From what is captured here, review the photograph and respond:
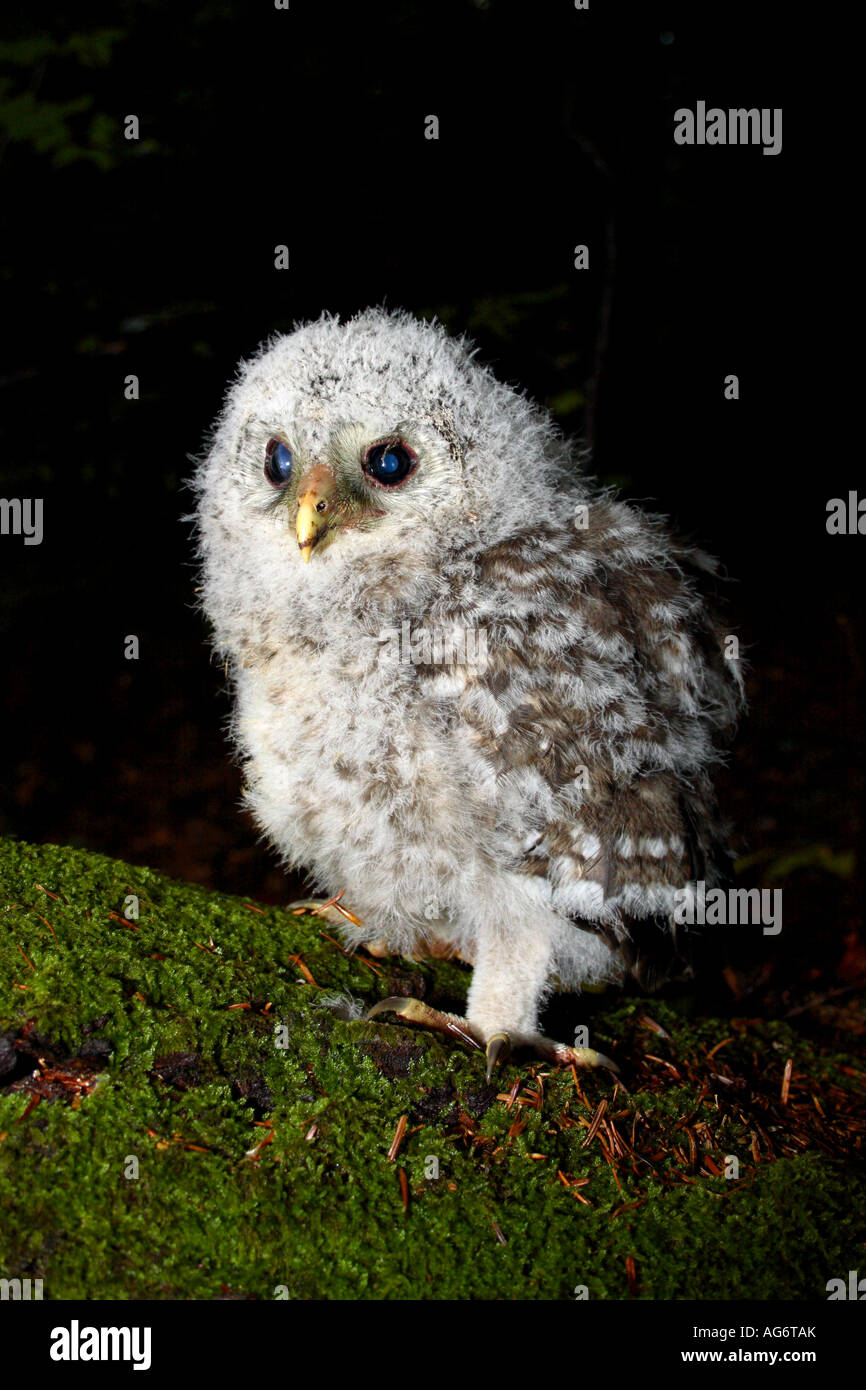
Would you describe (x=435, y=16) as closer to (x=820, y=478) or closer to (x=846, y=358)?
(x=846, y=358)

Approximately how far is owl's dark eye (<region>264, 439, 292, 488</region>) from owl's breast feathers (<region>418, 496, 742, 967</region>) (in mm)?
598

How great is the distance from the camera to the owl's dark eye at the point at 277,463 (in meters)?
2.52

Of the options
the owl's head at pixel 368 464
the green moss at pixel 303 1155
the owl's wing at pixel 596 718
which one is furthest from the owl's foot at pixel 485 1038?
the owl's head at pixel 368 464

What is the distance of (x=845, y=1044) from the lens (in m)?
3.21

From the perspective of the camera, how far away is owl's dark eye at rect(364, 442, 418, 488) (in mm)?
2385

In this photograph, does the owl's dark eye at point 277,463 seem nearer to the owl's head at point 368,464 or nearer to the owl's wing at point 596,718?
the owl's head at point 368,464

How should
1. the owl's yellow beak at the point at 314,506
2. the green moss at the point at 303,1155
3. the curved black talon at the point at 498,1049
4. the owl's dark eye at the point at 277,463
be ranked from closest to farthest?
the green moss at the point at 303,1155 → the curved black talon at the point at 498,1049 → the owl's yellow beak at the point at 314,506 → the owl's dark eye at the point at 277,463

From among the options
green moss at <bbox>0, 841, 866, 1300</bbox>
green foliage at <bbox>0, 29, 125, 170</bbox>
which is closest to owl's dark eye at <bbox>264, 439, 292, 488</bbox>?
green moss at <bbox>0, 841, 866, 1300</bbox>

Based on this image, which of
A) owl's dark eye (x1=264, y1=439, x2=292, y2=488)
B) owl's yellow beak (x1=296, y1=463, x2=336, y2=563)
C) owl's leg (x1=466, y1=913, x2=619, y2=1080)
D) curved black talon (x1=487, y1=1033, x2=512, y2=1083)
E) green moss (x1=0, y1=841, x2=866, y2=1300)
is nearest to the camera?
green moss (x1=0, y1=841, x2=866, y2=1300)

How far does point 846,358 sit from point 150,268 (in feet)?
14.9

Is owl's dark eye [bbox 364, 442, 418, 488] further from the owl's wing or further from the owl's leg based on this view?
the owl's leg

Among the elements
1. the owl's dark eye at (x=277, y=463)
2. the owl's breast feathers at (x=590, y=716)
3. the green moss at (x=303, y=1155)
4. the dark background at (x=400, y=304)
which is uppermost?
the dark background at (x=400, y=304)

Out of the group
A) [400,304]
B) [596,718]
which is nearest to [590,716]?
[596,718]

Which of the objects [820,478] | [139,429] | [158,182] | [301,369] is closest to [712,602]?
[301,369]
